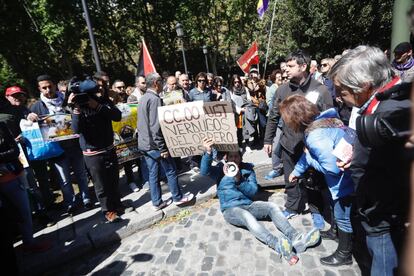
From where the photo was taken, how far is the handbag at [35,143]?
400cm

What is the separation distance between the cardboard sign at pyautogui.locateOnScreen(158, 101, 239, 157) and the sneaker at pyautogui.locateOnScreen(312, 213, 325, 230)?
4.39 feet

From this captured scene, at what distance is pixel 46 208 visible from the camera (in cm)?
455

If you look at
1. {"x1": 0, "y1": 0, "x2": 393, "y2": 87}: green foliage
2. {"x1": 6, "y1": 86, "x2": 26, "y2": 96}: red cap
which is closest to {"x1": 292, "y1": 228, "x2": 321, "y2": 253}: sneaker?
{"x1": 6, "y1": 86, "x2": 26, "y2": 96}: red cap

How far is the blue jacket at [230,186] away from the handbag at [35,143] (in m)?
2.39

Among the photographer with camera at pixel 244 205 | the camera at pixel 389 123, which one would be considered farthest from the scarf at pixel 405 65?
the camera at pixel 389 123

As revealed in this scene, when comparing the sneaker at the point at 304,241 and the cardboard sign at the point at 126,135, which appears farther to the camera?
the cardboard sign at the point at 126,135

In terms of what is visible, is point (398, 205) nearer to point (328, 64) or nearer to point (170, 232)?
point (170, 232)

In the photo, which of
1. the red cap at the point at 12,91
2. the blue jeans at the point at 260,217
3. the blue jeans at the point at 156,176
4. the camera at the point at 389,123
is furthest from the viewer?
the red cap at the point at 12,91

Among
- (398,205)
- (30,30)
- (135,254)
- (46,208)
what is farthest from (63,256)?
(30,30)

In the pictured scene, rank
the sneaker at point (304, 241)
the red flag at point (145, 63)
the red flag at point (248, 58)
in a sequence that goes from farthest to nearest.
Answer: the red flag at point (248, 58), the red flag at point (145, 63), the sneaker at point (304, 241)

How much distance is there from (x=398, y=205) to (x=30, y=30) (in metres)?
23.5

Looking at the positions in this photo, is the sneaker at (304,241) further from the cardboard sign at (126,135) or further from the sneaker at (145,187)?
the cardboard sign at (126,135)

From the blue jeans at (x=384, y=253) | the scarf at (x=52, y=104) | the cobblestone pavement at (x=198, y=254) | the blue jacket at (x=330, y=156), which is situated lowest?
the cobblestone pavement at (x=198, y=254)

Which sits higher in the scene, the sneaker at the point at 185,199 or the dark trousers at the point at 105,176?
the dark trousers at the point at 105,176
